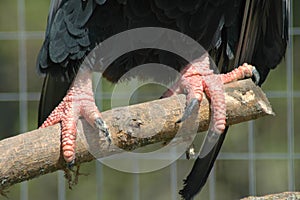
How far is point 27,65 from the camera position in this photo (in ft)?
10.9

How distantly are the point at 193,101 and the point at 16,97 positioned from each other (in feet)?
4.80

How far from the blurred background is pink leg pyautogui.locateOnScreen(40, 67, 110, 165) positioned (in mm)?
1147

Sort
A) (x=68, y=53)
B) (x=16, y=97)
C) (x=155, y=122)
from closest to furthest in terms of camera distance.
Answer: (x=155, y=122)
(x=68, y=53)
(x=16, y=97)

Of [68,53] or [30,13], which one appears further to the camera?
[30,13]

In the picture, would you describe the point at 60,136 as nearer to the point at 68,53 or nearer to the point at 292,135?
the point at 68,53

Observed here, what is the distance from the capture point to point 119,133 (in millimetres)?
1856

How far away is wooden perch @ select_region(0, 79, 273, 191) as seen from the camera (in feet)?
5.87

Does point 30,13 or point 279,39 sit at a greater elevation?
point 30,13

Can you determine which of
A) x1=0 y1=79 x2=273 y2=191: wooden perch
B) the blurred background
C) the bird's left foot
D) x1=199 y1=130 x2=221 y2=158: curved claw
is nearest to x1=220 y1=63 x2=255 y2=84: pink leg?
the bird's left foot

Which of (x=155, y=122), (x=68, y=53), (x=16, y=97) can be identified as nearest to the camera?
(x=155, y=122)

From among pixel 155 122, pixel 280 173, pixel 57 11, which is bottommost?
pixel 280 173

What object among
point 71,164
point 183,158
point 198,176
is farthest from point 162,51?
point 183,158

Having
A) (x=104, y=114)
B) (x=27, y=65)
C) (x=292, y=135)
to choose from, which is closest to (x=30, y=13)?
(x=27, y=65)

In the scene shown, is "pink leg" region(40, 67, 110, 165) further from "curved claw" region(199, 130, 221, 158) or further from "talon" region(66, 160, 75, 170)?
"curved claw" region(199, 130, 221, 158)
